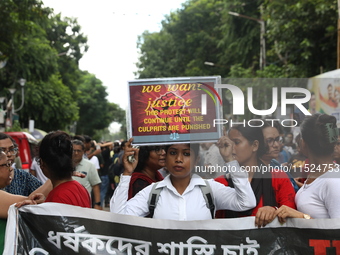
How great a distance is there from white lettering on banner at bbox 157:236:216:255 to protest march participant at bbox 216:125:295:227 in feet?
1.24

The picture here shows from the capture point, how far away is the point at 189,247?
3635 millimetres

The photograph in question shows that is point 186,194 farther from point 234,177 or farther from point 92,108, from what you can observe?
point 92,108

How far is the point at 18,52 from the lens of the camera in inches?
680

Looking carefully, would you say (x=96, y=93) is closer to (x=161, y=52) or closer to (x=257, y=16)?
(x=161, y=52)

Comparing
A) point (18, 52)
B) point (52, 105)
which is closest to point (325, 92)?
point (18, 52)

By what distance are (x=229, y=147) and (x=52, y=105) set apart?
27404 millimetres

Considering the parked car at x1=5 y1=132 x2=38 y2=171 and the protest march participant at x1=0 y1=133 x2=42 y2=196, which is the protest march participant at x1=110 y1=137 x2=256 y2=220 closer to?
the protest march participant at x1=0 y1=133 x2=42 y2=196

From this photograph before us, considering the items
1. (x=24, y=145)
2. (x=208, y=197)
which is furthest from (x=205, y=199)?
(x=24, y=145)

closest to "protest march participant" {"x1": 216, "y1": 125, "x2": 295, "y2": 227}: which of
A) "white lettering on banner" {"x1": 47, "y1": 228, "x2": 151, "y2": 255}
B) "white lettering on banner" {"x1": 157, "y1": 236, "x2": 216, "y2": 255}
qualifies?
"white lettering on banner" {"x1": 157, "y1": 236, "x2": 216, "y2": 255}

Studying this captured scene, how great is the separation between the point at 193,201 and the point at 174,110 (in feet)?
2.19

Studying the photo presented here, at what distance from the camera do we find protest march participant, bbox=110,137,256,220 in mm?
3764

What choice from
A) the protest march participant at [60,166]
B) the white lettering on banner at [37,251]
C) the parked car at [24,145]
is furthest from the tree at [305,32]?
the white lettering on banner at [37,251]

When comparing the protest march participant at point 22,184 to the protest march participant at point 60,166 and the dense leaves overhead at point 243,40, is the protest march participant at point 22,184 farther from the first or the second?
the dense leaves overhead at point 243,40

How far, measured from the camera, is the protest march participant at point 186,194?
3.76 metres
